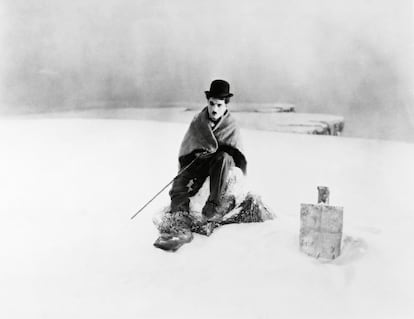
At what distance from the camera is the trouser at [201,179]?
7.07 ft

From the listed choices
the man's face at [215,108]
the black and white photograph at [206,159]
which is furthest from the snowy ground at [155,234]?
the man's face at [215,108]

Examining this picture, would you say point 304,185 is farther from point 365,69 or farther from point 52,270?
point 52,270

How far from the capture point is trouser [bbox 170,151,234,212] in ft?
7.07

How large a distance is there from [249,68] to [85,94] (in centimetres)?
98

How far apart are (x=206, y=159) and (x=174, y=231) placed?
0.40 meters

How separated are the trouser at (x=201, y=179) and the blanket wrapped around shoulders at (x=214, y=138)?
4 centimetres

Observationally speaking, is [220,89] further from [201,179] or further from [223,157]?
[201,179]

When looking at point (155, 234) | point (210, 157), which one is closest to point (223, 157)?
point (210, 157)

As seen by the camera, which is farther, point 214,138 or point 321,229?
point 214,138

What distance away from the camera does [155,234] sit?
87.8 inches

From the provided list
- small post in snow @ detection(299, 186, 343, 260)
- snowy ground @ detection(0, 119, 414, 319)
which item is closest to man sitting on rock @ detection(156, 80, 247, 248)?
snowy ground @ detection(0, 119, 414, 319)

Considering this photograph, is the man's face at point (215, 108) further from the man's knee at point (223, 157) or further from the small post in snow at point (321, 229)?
the small post in snow at point (321, 229)

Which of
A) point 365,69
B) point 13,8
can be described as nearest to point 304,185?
point 365,69

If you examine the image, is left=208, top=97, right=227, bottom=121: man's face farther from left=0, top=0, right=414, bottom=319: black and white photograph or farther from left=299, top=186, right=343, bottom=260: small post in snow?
left=299, top=186, right=343, bottom=260: small post in snow
